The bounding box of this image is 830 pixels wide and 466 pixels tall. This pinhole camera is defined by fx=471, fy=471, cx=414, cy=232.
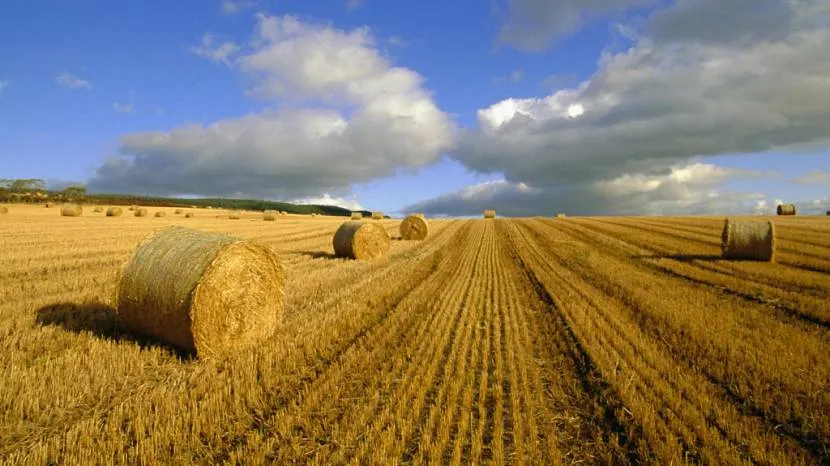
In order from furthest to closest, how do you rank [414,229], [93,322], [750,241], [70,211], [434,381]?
[70,211] → [414,229] → [750,241] → [93,322] → [434,381]

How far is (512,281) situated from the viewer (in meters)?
11.6

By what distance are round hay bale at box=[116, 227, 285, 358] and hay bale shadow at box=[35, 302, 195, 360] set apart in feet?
0.39

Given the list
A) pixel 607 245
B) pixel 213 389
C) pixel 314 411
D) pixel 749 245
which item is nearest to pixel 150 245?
pixel 213 389

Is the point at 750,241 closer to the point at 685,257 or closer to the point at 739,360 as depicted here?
the point at 685,257

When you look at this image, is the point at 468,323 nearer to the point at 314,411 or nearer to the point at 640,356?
the point at 640,356

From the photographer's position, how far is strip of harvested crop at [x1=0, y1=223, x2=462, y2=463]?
354 cm

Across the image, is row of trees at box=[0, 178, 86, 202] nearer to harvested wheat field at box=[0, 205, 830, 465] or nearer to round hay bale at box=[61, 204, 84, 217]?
round hay bale at box=[61, 204, 84, 217]

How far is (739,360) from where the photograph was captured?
5695mm

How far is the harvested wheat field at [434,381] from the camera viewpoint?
144 inches

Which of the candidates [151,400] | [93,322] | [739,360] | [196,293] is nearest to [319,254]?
[93,322]

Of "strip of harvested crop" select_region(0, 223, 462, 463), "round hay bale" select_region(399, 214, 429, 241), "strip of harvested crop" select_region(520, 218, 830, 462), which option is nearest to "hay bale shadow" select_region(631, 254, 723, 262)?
"strip of harvested crop" select_region(520, 218, 830, 462)

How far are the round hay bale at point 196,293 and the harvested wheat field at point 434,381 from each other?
27 cm

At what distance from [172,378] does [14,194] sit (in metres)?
67.1

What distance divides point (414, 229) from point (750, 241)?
14.3 metres
